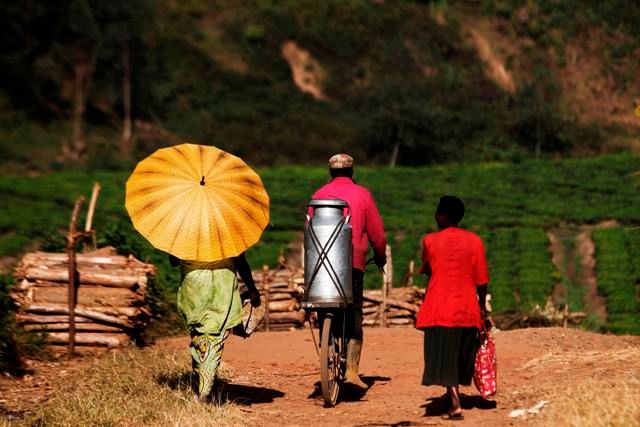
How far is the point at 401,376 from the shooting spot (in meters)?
10.7

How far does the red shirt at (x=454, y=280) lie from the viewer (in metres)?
8.35

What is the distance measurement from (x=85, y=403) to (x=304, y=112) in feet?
203

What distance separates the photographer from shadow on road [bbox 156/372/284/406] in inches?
382

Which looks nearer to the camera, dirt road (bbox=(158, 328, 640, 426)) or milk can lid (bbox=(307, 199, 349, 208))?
dirt road (bbox=(158, 328, 640, 426))

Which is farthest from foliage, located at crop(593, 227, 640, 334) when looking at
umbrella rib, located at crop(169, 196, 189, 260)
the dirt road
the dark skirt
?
umbrella rib, located at crop(169, 196, 189, 260)

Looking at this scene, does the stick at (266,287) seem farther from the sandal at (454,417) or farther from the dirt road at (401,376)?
the sandal at (454,417)

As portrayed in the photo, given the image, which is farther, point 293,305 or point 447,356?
point 293,305

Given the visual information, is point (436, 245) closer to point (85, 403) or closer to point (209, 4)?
point (85, 403)

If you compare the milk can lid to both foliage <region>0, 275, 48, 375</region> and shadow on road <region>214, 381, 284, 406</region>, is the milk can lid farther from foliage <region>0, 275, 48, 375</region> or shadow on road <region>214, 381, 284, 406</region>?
foliage <region>0, 275, 48, 375</region>

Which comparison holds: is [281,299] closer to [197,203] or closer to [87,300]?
[87,300]

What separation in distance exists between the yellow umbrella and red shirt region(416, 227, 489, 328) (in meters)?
1.47

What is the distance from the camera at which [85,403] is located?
8.71m

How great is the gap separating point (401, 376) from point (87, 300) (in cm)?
387

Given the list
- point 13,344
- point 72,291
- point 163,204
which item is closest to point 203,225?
point 163,204
